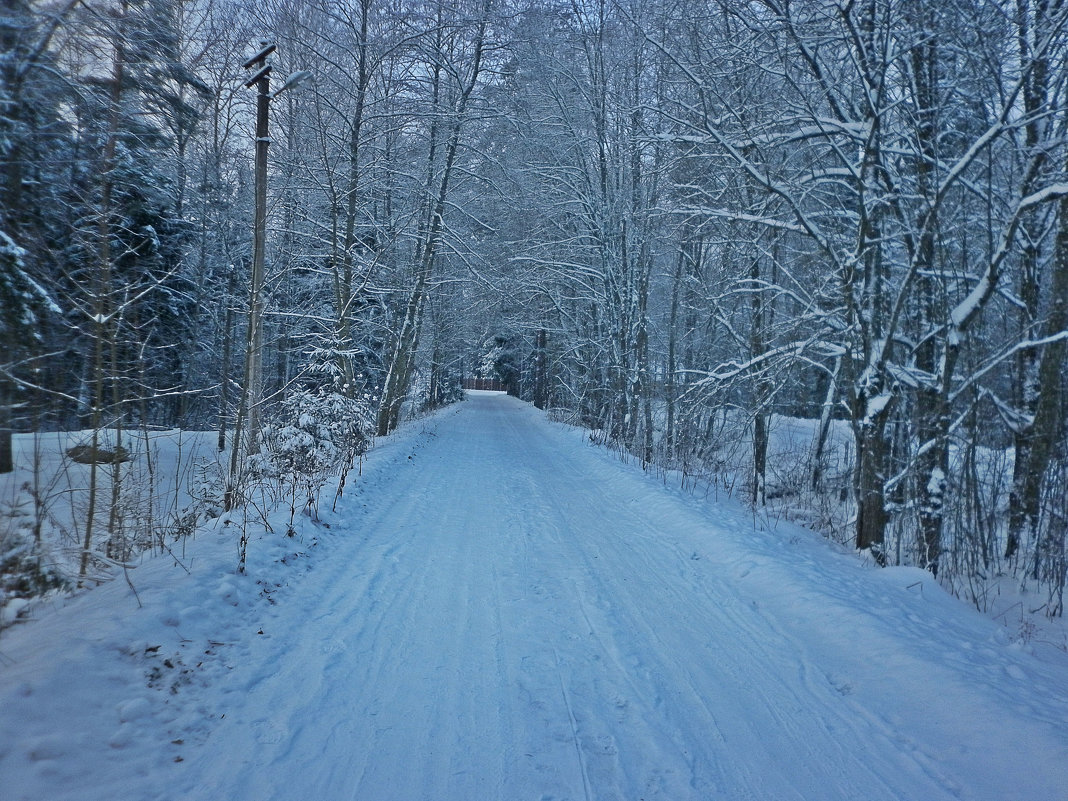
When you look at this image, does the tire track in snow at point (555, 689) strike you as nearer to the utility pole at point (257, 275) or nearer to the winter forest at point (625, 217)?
the winter forest at point (625, 217)

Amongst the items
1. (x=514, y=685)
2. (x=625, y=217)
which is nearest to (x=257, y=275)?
(x=514, y=685)

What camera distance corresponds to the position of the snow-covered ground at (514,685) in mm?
2625

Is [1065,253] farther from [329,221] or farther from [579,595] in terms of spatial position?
[329,221]

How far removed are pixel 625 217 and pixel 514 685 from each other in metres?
14.4

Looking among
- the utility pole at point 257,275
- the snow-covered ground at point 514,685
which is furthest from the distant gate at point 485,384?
the snow-covered ground at point 514,685

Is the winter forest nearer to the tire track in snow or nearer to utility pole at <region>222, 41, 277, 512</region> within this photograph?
utility pole at <region>222, 41, 277, 512</region>

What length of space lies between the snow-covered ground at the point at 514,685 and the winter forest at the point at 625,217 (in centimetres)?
138

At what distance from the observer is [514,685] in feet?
11.2

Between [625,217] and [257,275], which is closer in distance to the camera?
[257,275]

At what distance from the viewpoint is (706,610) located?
191 inches

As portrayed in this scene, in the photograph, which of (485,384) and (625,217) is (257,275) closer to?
(625,217)

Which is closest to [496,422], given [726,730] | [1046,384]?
[1046,384]

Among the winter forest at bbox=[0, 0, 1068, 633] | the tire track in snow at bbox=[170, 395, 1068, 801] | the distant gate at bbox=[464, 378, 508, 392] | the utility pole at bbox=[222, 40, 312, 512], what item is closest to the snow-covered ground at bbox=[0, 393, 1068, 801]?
the tire track in snow at bbox=[170, 395, 1068, 801]

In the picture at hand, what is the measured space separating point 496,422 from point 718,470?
48.0 feet
